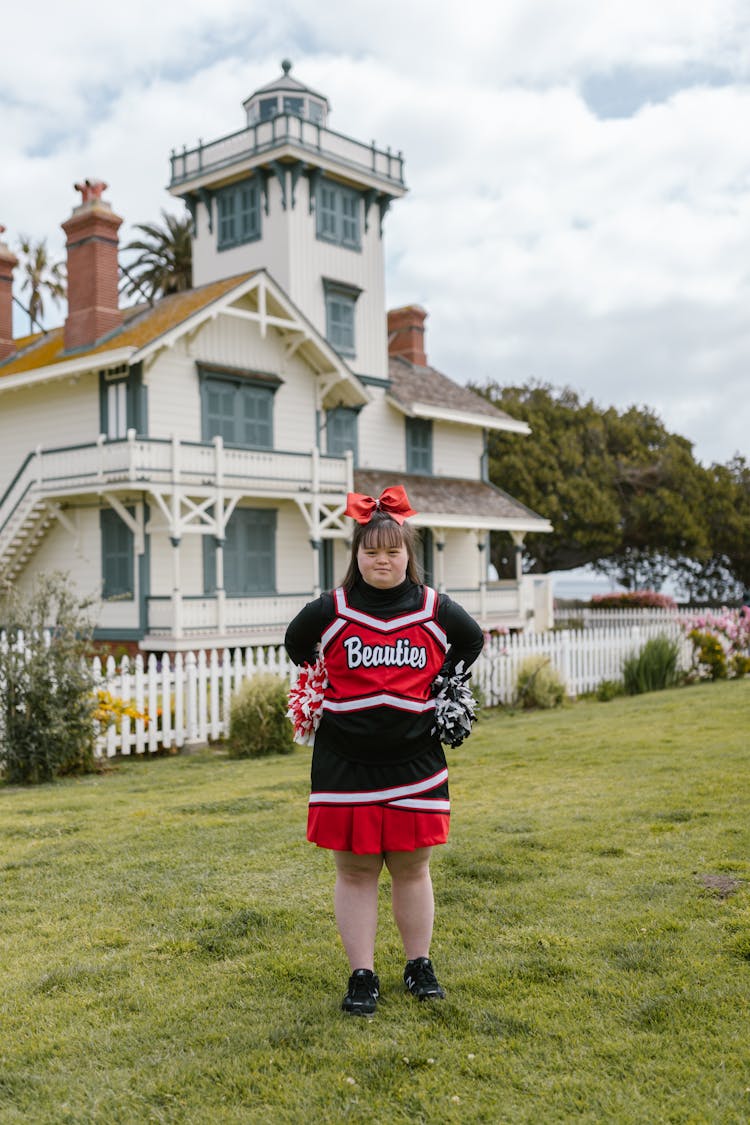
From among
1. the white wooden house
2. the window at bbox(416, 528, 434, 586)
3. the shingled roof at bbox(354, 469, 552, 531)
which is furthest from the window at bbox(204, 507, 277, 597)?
the window at bbox(416, 528, 434, 586)

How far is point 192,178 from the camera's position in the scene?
2603 cm

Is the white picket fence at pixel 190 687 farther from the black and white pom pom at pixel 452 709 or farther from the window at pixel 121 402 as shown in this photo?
the window at pixel 121 402

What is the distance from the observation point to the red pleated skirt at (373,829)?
12.7 feet

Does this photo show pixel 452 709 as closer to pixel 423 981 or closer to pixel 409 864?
pixel 409 864

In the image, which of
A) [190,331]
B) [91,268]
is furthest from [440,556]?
[91,268]

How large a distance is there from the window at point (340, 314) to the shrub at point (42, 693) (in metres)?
16.7

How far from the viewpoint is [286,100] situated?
2802 cm

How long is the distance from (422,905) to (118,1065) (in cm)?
117

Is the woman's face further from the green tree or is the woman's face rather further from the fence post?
the green tree

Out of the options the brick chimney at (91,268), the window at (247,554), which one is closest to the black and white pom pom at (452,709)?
the window at (247,554)

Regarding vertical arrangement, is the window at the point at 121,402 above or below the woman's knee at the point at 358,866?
above

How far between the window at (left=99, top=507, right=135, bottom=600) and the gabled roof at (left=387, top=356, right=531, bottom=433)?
808 cm

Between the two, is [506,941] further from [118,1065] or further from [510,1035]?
[118,1065]

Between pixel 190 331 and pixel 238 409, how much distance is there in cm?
204
